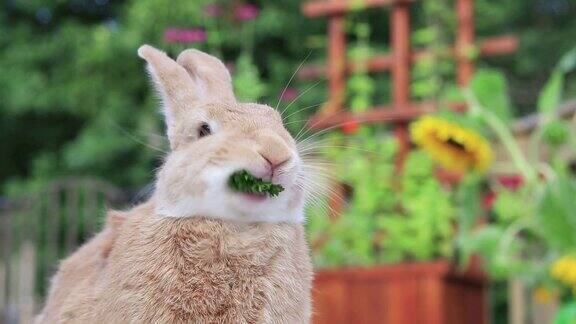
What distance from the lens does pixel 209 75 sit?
1456 mm

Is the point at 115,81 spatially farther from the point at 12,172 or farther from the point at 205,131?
the point at 205,131

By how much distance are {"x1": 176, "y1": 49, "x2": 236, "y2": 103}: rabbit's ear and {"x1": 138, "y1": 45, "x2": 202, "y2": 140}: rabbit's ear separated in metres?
0.03

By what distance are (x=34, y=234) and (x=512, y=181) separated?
4339 millimetres

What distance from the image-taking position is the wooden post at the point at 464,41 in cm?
468

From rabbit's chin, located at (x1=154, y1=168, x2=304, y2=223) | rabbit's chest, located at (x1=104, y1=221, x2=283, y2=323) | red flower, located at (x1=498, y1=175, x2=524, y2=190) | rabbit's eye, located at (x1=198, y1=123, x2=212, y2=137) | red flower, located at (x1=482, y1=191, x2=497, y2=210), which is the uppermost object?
red flower, located at (x1=498, y1=175, x2=524, y2=190)

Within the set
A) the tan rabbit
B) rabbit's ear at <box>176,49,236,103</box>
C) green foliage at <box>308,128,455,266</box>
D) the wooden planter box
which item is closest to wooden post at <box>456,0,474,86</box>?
green foliage at <box>308,128,455,266</box>

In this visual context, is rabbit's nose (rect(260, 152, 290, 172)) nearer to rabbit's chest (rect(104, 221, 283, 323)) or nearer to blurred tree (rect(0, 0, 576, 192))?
rabbit's chest (rect(104, 221, 283, 323))

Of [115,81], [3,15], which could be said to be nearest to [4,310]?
[115,81]

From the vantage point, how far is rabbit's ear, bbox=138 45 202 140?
4.57 ft

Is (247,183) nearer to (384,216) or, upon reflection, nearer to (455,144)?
(455,144)

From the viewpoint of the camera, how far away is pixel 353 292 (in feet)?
12.5

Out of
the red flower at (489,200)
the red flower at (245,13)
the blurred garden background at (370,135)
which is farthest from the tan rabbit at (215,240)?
the red flower at (245,13)

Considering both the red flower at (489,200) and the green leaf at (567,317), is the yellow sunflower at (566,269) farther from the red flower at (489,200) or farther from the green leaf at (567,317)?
the red flower at (489,200)

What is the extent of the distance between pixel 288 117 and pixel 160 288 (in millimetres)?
421
